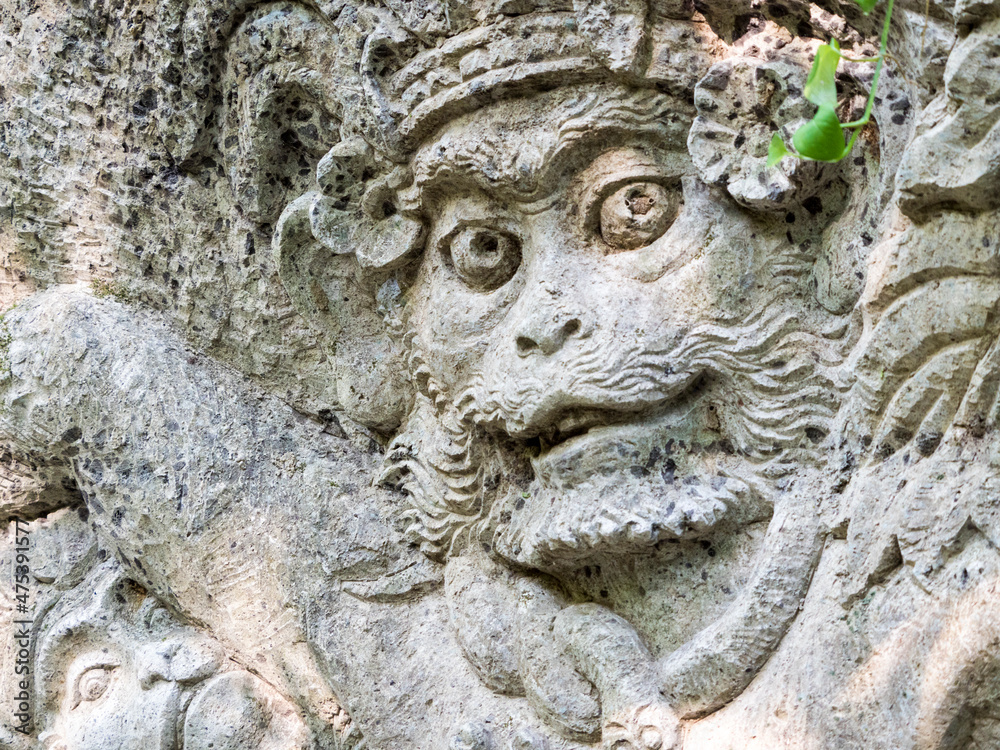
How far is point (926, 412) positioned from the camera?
1.32 meters

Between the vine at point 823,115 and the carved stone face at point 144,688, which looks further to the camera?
the carved stone face at point 144,688

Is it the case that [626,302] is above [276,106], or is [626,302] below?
below

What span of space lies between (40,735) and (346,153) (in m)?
0.96

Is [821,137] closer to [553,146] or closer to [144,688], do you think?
[553,146]

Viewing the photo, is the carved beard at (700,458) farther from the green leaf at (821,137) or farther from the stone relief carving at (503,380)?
the green leaf at (821,137)

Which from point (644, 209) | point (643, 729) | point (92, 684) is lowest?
point (92, 684)

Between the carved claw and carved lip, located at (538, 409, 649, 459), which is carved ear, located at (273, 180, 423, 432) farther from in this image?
the carved claw

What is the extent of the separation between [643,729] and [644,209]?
2.02 feet

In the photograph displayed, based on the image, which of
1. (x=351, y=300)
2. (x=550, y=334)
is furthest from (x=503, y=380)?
(x=351, y=300)

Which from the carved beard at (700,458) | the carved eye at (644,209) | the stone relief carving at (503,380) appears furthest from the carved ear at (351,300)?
the carved eye at (644,209)

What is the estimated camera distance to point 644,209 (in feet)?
5.08

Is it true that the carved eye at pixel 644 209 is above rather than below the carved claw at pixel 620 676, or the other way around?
above

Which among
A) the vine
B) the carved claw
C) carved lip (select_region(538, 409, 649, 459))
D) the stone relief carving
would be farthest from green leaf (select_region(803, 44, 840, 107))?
the carved claw

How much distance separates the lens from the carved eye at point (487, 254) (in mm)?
1646
